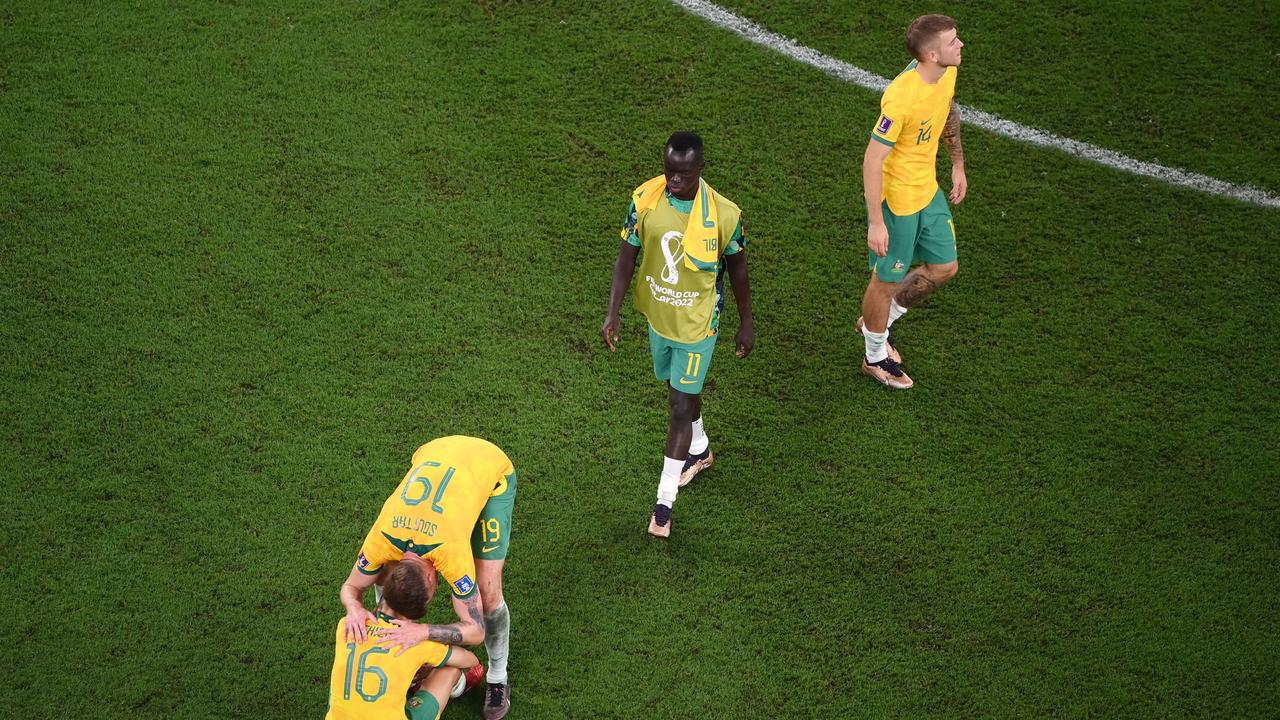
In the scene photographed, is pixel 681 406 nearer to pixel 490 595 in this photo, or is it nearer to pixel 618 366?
pixel 618 366

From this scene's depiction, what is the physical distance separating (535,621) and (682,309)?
1653 millimetres

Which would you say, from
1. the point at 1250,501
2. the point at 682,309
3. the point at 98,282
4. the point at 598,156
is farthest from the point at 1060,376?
the point at 98,282

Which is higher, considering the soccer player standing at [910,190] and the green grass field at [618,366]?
the soccer player standing at [910,190]

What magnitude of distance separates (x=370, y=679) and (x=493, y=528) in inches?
31.9

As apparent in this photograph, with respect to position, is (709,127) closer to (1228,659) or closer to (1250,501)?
(1250,501)

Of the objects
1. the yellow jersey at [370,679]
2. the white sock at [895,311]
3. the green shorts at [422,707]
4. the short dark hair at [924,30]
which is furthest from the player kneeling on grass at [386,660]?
the short dark hair at [924,30]

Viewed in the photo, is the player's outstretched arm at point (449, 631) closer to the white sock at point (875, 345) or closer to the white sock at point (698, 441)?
the white sock at point (698, 441)

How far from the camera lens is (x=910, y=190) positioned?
605 centimetres

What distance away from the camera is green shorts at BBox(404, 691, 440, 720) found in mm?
4539

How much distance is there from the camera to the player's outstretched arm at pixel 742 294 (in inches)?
210

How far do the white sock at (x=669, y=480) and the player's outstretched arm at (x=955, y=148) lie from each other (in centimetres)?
230

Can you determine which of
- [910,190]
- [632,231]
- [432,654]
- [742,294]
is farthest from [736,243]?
[432,654]

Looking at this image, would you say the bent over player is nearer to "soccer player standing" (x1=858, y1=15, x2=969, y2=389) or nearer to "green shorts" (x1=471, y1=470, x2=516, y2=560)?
"green shorts" (x1=471, y1=470, x2=516, y2=560)

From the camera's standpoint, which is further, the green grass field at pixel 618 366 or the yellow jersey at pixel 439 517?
the green grass field at pixel 618 366
